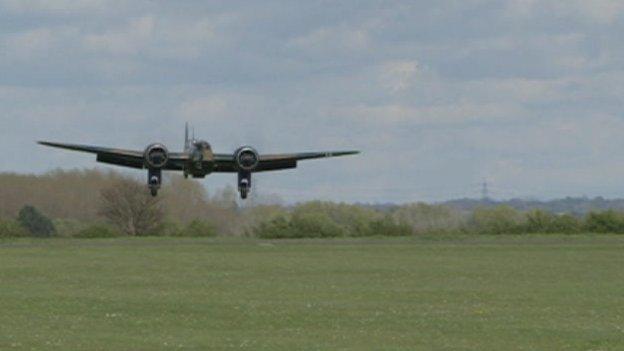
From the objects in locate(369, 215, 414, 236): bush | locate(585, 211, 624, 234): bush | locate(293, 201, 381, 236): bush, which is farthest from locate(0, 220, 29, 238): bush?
locate(585, 211, 624, 234): bush

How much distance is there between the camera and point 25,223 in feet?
337

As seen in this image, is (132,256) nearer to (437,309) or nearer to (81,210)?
(437,309)

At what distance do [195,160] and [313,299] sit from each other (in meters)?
53.8

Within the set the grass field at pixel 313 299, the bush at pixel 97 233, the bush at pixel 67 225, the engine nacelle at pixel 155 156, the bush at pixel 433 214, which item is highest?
A: the engine nacelle at pixel 155 156

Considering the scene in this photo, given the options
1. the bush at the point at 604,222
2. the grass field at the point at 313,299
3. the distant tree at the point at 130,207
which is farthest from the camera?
the distant tree at the point at 130,207

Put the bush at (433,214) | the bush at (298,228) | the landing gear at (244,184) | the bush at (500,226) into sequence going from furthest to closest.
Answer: the bush at (433,214) → the bush at (298,228) → the bush at (500,226) → the landing gear at (244,184)

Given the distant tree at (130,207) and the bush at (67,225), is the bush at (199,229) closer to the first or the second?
the distant tree at (130,207)

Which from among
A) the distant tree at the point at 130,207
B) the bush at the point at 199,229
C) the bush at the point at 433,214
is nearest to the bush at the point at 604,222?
the bush at the point at 199,229

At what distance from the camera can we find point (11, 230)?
94.2 m

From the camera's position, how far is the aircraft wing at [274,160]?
305 feet

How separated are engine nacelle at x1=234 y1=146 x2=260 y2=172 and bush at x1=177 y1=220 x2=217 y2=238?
20.9ft

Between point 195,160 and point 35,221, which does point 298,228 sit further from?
point 35,221

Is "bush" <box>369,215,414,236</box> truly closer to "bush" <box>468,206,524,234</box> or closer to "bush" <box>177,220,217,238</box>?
"bush" <box>468,206,524,234</box>

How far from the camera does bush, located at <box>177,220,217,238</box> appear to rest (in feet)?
314
